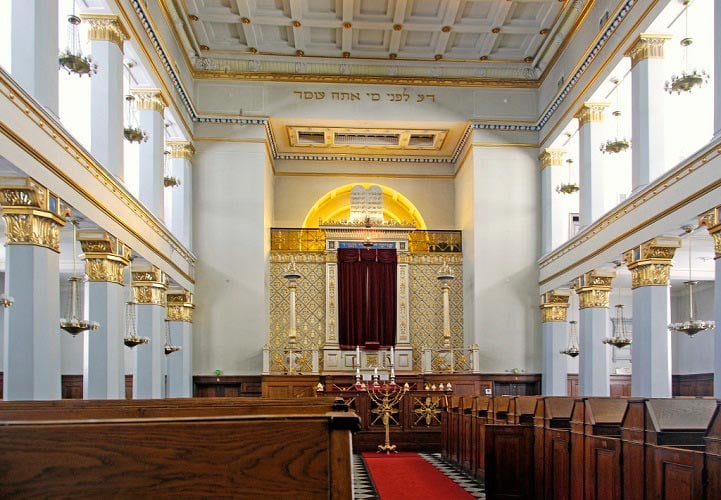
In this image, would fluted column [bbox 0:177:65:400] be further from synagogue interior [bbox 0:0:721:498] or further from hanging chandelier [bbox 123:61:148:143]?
hanging chandelier [bbox 123:61:148:143]

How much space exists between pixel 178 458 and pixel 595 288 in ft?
43.3

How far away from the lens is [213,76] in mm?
17859

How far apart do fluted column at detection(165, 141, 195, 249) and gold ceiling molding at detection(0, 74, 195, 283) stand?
2817 millimetres

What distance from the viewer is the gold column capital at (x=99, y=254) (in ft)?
35.1

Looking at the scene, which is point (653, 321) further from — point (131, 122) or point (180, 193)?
point (180, 193)

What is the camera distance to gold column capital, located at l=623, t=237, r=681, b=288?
11.7m

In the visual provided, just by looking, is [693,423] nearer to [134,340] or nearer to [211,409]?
[211,409]

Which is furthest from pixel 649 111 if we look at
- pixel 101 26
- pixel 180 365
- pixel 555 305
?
pixel 180 365

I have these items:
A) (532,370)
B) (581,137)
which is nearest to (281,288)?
(532,370)

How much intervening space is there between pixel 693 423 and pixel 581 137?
425 inches

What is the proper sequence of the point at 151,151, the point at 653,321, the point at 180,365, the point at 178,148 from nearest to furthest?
the point at 653,321, the point at 151,151, the point at 180,365, the point at 178,148

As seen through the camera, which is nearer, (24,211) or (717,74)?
(24,211)

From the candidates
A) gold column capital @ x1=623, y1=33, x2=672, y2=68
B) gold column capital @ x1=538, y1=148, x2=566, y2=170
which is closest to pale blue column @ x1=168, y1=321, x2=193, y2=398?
gold column capital @ x1=538, y1=148, x2=566, y2=170

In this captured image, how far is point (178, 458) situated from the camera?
8.29 ft
